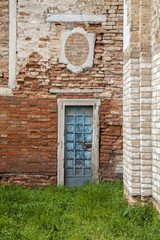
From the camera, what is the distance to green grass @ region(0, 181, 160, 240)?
134 inches

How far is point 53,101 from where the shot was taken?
6023 millimetres

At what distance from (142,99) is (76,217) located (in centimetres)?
213

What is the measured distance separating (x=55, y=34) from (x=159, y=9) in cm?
292

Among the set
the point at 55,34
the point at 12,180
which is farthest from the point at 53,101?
the point at 12,180

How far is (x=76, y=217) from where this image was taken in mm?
3969

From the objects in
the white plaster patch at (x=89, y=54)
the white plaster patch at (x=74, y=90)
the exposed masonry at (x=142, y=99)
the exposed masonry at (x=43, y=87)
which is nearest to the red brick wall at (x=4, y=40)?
the exposed masonry at (x=43, y=87)

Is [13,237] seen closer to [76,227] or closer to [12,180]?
[76,227]

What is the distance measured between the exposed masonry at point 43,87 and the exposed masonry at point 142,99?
1942 millimetres

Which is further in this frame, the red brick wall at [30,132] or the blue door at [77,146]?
the blue door at [77,146]

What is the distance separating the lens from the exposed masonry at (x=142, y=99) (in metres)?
4.00

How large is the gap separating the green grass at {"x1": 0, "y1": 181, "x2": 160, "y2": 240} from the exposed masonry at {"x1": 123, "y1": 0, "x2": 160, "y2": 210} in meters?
0.42

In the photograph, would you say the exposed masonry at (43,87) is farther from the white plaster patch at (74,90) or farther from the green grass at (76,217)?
the green grass at (76,217)

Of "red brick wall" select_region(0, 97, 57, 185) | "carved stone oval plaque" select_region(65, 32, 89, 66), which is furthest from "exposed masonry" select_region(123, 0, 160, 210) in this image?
"red brick wall" select_region(0, 97, 57, 185)

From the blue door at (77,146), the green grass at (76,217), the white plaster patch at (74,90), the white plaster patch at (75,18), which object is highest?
the white plaster patch at (75,18)
